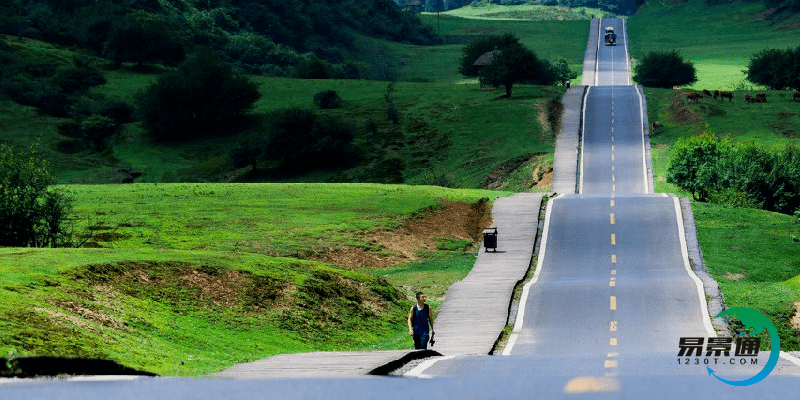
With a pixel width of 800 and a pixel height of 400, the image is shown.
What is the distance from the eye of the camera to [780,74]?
13300 cm

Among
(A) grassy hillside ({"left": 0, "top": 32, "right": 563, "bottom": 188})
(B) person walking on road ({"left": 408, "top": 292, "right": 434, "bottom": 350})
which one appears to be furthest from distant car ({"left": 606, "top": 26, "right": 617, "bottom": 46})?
(B) person walking on road ({"left": 408, "top": 292, "right": 434, "bottom": 350})

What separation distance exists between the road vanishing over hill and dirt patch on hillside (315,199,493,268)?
408cm

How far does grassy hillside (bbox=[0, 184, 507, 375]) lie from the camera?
25.4m

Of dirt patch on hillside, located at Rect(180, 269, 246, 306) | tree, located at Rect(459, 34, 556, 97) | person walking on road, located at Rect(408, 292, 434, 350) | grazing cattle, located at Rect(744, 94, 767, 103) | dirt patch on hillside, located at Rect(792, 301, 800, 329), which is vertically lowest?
dirt patch on hillside, located at Rect(792, 301, 800, 329)

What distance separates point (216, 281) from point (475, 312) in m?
8.88

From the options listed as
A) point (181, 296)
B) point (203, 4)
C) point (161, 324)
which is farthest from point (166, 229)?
point (203, 4)

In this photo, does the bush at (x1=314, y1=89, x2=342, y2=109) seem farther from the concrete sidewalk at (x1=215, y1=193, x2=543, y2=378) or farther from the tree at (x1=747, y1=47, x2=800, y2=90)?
the concrete sidewalk at (x1=215, y1=193, x2=543, y2=378)

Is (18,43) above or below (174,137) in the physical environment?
above

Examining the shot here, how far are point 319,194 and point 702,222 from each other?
2229 cm

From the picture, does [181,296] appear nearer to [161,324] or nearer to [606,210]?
[161,324]

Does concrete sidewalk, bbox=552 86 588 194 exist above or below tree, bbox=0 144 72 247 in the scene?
below

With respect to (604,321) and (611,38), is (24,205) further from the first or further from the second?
(611,38)

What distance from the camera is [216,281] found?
114 feet

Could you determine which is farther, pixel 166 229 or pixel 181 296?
pixel 166 229
